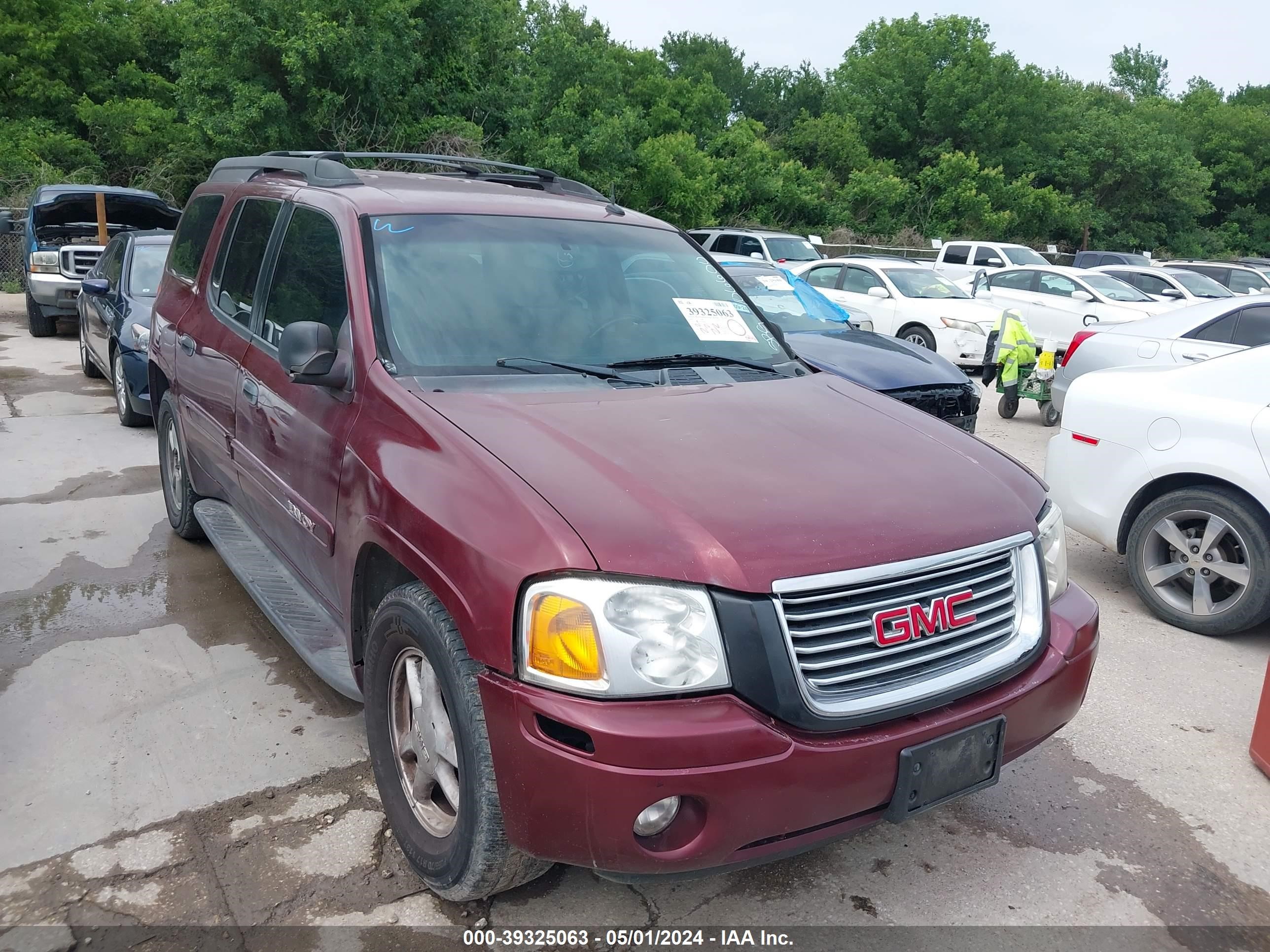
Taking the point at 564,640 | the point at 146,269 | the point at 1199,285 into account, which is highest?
the point at 1199,285

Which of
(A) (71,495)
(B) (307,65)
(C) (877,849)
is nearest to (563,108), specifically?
(B) (307,65)

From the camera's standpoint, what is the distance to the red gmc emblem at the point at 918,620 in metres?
2.40

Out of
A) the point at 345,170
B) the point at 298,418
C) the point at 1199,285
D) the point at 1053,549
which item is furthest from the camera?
the point at 1199,285

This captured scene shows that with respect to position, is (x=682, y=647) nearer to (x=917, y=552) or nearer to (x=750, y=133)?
(x=917, y=552)

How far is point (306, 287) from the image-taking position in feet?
12.1

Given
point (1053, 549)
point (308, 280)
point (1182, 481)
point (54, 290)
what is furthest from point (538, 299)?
point (54, 290)

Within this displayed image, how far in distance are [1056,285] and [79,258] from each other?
46.6 feet

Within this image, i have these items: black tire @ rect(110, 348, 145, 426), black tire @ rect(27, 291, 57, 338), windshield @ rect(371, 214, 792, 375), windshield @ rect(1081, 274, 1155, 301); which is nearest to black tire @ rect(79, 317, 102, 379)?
black tire @ rect(110, 348, 145, 426)

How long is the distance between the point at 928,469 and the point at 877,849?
1.18 metres

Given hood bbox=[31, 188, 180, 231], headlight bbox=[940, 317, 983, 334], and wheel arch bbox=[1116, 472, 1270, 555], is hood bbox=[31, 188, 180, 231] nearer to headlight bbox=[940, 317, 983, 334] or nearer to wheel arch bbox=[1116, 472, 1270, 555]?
headlight bbox=[940, 317, 983, 334]

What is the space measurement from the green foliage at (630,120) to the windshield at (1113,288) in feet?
41.3

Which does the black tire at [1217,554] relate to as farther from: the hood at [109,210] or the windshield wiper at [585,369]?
the hood at [109,210]

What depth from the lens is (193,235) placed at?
17.2ft

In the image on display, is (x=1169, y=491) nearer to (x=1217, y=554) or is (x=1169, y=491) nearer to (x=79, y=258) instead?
(x=1217, y=554)
